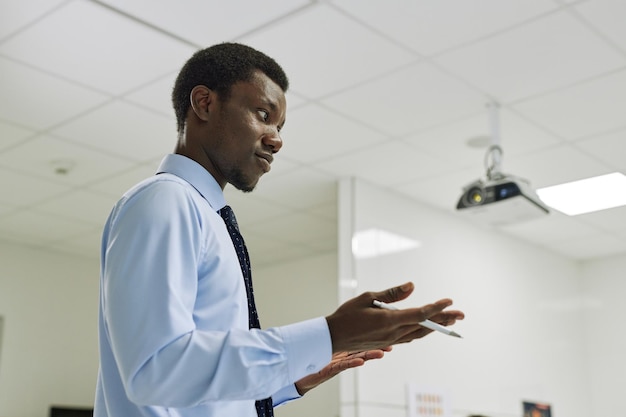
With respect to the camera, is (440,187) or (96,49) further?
(440,187)

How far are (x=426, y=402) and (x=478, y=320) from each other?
88cm

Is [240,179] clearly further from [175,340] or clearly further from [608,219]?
[608,219]

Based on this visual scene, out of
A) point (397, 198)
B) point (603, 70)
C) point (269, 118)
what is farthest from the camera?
point (397, 198)

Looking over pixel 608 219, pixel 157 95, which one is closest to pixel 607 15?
pixel 157 95

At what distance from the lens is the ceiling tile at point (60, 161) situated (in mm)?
4789

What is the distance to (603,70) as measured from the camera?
3.88 meters

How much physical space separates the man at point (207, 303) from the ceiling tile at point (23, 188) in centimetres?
429

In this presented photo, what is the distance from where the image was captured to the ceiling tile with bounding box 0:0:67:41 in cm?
334

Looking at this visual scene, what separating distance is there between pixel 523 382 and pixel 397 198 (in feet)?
5.83

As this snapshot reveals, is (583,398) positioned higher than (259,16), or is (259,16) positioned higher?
(259,16)

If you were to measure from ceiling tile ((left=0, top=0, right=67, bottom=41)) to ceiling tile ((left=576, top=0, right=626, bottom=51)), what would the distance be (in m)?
2.07

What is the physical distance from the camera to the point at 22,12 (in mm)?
3406

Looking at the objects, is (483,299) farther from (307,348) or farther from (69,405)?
(307,348)

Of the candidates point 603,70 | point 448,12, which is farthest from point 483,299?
point 448,12
